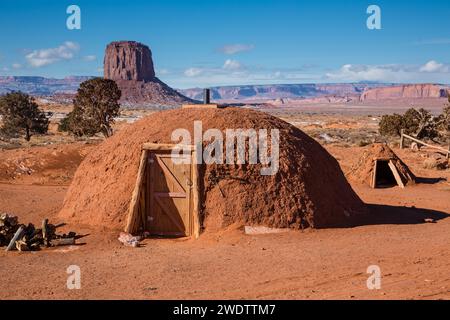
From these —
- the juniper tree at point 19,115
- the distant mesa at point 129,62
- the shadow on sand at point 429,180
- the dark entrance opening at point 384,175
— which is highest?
the distant mesa at point 129,62

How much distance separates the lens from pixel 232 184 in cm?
973

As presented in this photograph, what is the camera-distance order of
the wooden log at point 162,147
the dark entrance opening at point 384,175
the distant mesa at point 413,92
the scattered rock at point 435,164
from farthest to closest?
the distant mesa at point 413,92 → the scattered rock at point 435,164 → the dark entrance opening at point 384,175 → the wooden log at point 162,147

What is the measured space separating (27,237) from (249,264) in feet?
14.6

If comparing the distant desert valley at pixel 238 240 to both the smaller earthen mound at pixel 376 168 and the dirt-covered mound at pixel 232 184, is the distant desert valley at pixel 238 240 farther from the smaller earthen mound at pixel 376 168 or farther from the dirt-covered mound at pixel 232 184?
the smaller earthen mound at pixel 376 168

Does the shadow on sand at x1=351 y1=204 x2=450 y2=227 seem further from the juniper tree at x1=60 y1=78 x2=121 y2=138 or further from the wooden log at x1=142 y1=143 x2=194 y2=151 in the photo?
the juniper tree at x1=60 y1=78 x2=121 y2=138

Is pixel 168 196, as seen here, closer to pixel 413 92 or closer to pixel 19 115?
pixel 19 115

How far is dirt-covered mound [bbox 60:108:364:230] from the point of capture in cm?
965

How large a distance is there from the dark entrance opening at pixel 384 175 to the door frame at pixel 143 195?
33.0 ft

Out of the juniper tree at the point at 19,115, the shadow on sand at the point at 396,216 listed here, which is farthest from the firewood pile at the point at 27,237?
the juniper tree at the point at 19,115

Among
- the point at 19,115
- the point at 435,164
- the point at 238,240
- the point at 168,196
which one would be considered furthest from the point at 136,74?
the point at 238,240

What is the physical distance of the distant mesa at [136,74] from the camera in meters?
121

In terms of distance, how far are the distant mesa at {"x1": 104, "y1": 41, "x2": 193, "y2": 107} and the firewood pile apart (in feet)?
356

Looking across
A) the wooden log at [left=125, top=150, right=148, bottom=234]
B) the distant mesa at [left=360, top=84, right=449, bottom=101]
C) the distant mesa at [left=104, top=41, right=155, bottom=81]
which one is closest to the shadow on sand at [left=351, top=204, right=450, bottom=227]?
the wooden log at [left=125, top=150, right=148, bottom=234]

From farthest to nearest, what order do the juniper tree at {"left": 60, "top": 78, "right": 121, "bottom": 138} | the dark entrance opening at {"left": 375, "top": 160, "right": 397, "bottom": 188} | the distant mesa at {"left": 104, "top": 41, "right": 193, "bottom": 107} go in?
the distant mesa at {"left": 104, "top": 41, "right": 193, "bottom": 107}
the juniper tree at {"left": 60, "top": 78, "right": 121, "bottom": 138}
the dark entrance opening at {"left": 375, "top": 160, "right": 397, "bottom": 188}
